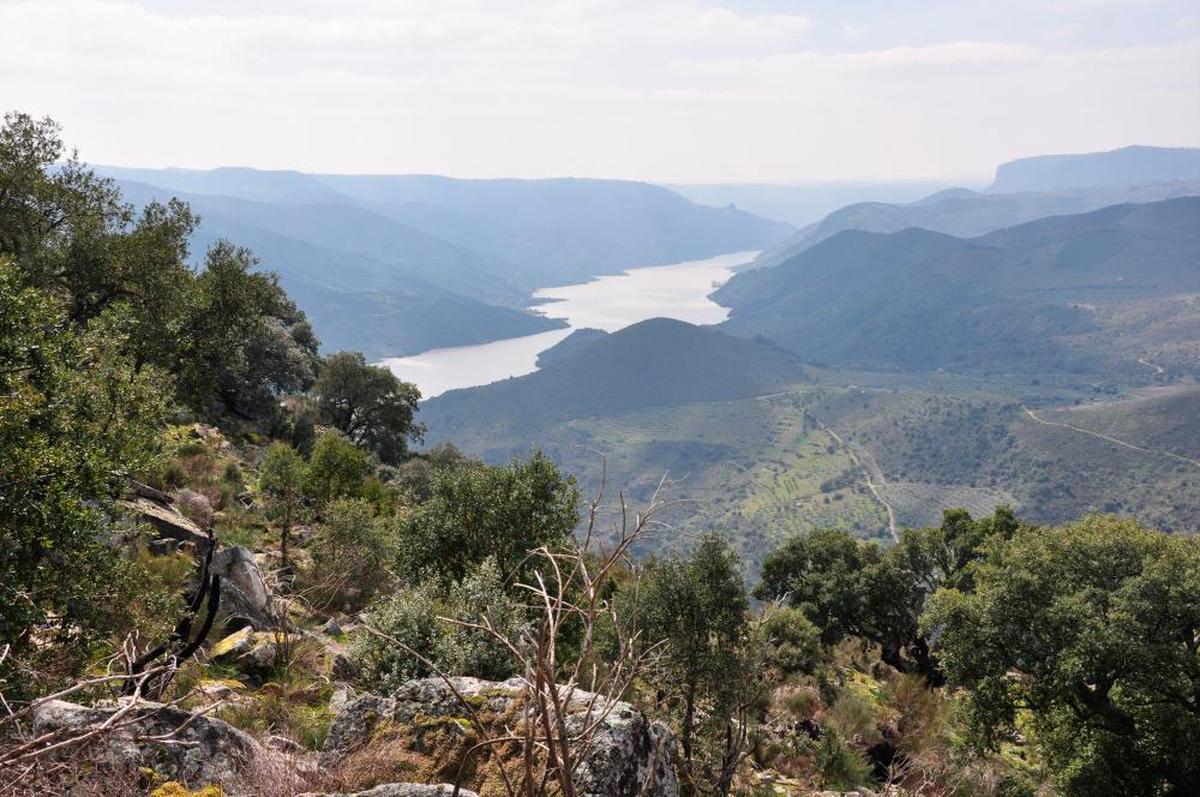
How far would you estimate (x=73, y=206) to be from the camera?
26359mm

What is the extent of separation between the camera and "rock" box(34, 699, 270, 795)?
611 centimetres

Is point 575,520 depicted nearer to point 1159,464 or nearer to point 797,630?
point 797,630

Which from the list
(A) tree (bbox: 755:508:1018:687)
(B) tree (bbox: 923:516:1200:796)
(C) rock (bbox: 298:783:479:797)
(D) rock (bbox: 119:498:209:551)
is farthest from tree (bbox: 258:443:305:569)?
(A) tree (bbox: 755:508:1018:687)

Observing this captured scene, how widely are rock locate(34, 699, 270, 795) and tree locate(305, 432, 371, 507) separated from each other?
75.0 ft

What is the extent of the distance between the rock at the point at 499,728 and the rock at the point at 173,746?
85cm

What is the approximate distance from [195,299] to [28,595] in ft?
64.5

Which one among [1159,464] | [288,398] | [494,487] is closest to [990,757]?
[494,487]

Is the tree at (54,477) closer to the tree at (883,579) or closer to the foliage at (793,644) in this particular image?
the foliage at (793,644)

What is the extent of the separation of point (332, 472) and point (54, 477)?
2133 centimetres

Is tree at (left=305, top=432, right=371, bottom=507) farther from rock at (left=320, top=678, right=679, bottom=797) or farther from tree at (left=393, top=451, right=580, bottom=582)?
rock at (left=320, top=678, right=679, bottom=797)

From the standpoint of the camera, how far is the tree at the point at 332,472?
96.2ft

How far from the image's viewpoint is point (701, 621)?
17281 mm

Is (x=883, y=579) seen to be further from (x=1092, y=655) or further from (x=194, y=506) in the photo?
(x=194, y=506)

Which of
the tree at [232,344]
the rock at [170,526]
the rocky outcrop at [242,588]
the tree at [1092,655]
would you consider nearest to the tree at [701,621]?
the tree at [1092,655]
